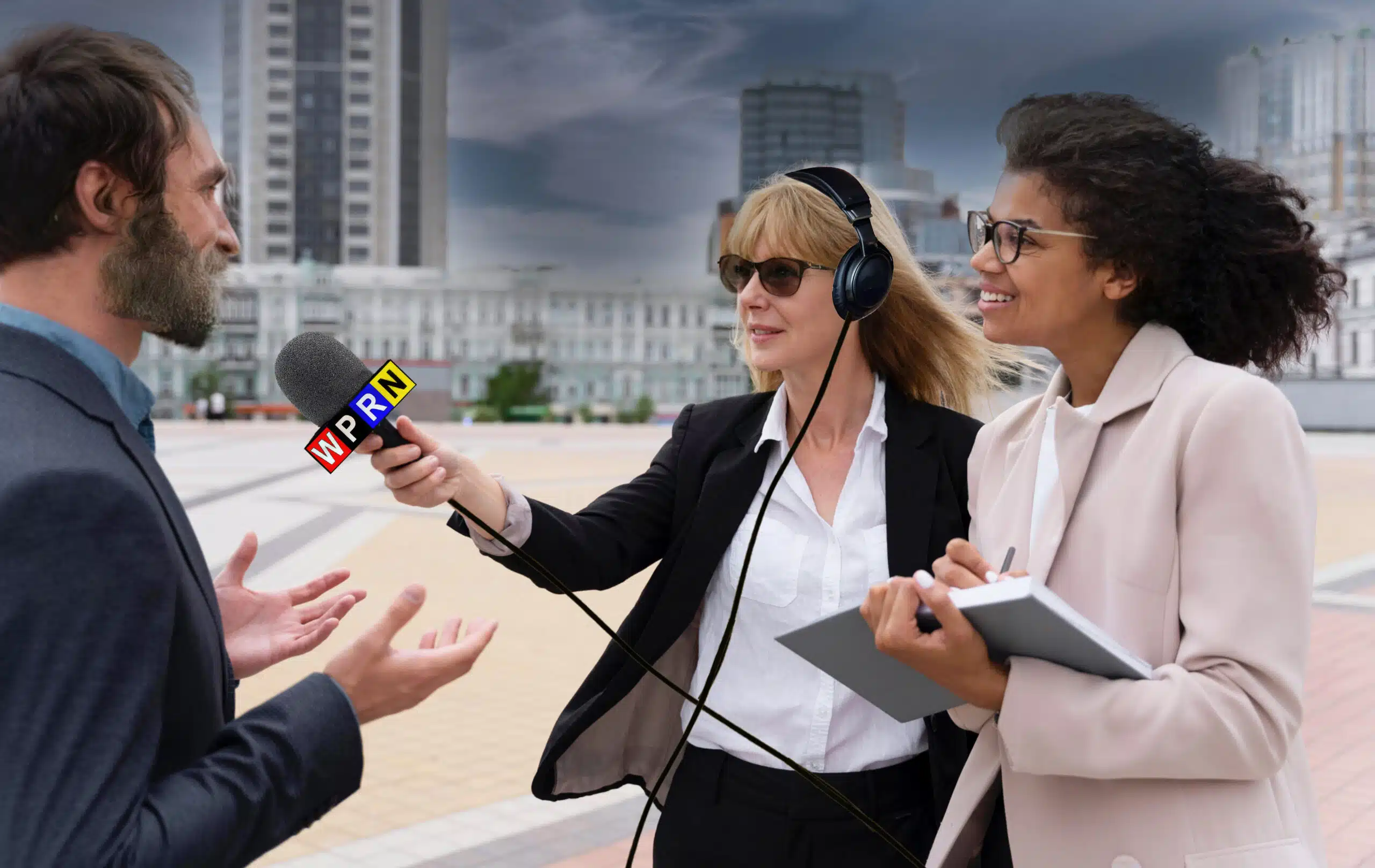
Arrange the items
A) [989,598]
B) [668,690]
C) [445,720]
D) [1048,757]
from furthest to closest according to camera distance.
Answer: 1. [445,720]
2. [668,690]
3. [1048,757]
4. [989,598]

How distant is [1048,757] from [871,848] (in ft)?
2.15

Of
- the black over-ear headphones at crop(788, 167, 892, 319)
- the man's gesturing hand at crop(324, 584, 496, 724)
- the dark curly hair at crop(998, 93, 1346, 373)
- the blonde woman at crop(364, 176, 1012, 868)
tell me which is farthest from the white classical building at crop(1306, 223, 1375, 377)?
the man's gesturing hand at crop(324, 584, 496, 724)

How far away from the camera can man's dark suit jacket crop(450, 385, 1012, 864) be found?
2.20 metres

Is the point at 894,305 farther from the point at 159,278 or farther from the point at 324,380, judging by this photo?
the point at 159,278

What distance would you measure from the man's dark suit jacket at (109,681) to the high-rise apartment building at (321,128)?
112865mm

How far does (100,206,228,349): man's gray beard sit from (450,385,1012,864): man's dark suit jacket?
83 centimetres

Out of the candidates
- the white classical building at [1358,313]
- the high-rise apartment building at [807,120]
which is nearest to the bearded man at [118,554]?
the white classical building at [1358,313]

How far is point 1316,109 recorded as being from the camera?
105 metres

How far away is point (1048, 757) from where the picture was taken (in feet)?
4.77

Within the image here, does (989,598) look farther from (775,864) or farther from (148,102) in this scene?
(148,102)

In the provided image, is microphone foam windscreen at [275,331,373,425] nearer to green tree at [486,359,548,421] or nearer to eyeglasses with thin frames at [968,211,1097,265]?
eyeglasses with thin frames at [968,211,1097,265]

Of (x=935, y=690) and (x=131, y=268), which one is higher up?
(x=131, y=268)

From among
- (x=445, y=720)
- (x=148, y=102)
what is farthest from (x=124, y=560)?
(x=445, y=720)

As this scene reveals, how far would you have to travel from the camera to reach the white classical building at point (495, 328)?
290 feet
